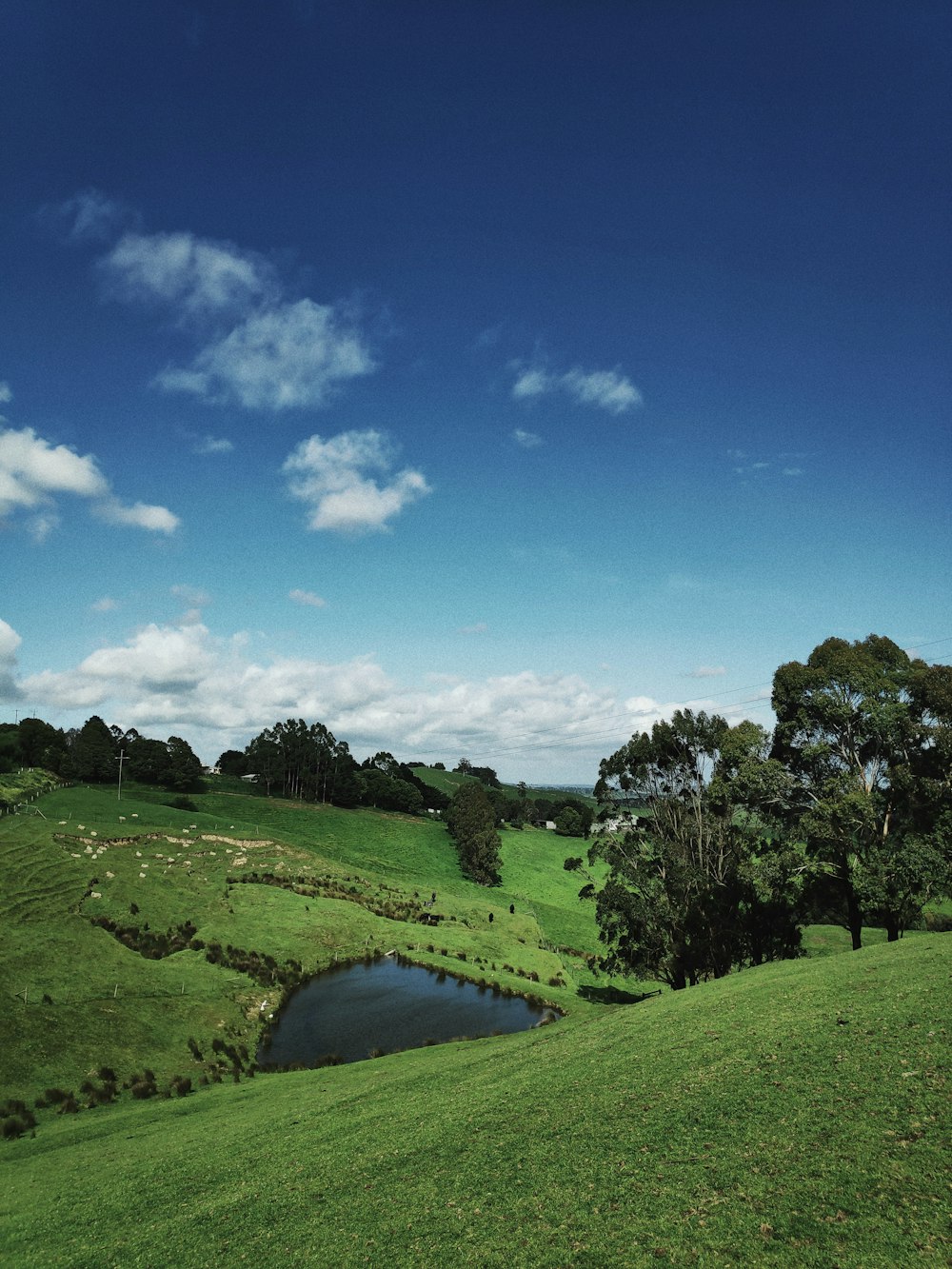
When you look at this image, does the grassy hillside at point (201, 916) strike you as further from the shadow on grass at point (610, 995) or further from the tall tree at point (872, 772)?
the tall tree at point (872, 772)

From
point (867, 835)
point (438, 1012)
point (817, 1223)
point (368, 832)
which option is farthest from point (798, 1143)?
point (368, 832)

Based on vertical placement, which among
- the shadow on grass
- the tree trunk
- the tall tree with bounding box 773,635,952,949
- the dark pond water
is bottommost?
the shadow on grass

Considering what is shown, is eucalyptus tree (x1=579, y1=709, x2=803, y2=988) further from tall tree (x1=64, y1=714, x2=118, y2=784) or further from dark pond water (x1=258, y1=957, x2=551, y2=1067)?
tall tree (x1=64, y1=714, x2=118, y2=784)

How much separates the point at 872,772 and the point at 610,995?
36.5 meters

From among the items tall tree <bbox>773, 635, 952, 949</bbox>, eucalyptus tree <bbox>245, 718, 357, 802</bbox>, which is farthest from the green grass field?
eucalyptus tree <bbox>245, 718, 357, 802</bbox>

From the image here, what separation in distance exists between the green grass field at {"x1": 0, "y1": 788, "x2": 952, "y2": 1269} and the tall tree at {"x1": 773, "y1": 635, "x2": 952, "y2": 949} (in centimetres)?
434

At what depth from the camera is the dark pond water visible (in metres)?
45.2

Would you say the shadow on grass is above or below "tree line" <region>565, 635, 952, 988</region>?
below

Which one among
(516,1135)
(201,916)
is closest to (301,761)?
(201,916)

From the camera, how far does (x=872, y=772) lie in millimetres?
39719

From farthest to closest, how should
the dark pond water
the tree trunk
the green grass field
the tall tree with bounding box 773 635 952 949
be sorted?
the dark pond water → the tree trunk → the tall tree with bounding box 773 635 952 949 → the green grass field

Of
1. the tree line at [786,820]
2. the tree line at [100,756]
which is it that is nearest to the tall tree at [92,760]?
the tree line at [100,756]

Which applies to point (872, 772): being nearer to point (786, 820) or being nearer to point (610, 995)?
point (786, 820)

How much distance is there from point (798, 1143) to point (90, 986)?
43.8m
